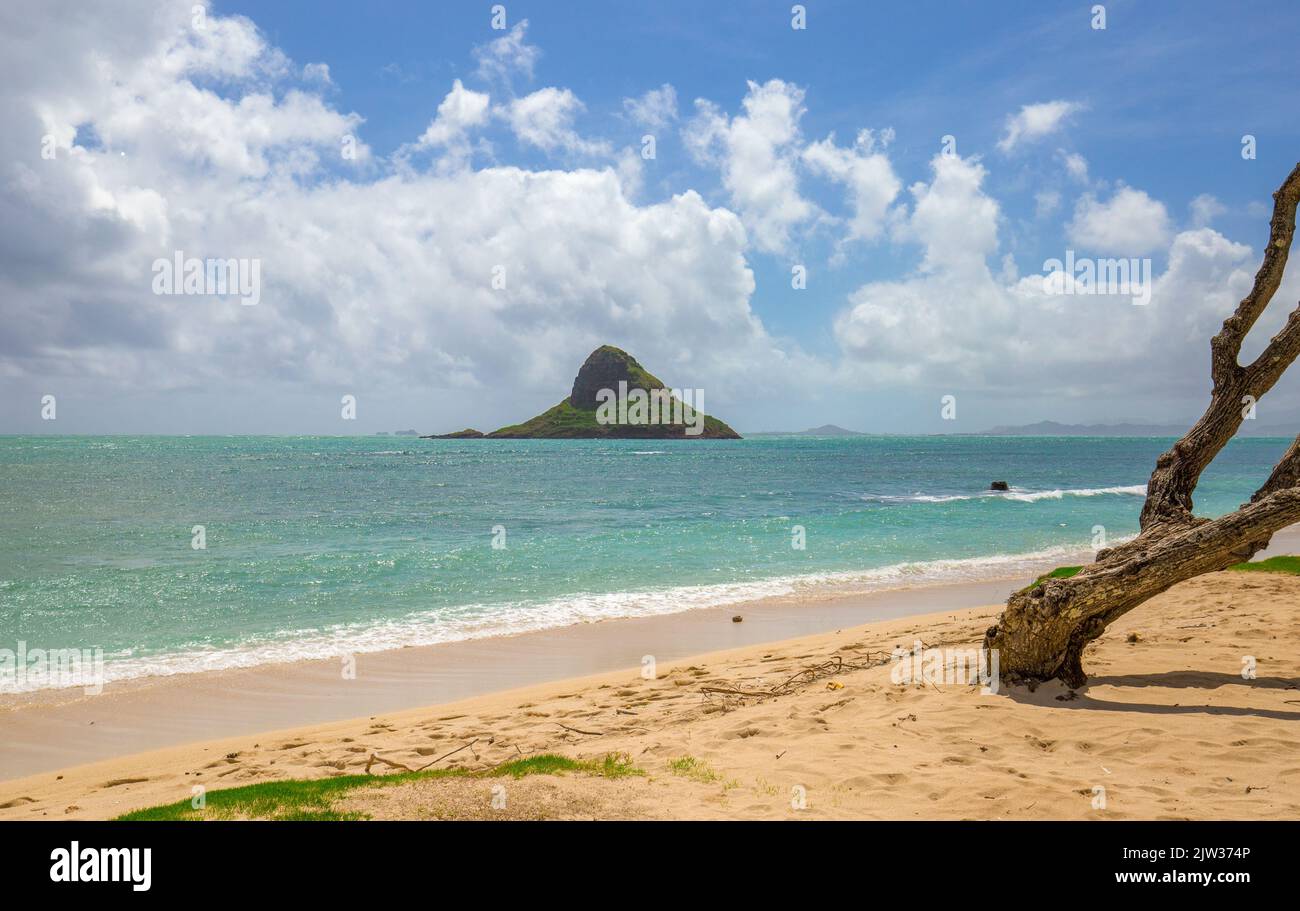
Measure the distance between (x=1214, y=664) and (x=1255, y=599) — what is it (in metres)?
5.35

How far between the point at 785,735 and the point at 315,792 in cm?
454

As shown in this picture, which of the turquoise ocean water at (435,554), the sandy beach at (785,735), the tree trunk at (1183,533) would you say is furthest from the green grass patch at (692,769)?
the turquoise ocean water at (435,554)

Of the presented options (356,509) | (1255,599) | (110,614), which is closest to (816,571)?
(1255,599)

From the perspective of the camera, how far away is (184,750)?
29.2ft

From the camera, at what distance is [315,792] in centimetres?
597

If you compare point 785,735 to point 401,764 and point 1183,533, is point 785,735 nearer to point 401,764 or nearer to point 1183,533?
point 401,764

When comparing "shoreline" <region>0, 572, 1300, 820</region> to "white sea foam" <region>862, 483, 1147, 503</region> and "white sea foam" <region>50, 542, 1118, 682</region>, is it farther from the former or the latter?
Answer: "white sea foam" <region>862, 483, 1147, 503</region>

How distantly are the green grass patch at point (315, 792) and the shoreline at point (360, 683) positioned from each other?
3949mm

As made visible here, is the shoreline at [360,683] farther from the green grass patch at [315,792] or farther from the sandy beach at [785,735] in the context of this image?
the green grass patch at [315,792]

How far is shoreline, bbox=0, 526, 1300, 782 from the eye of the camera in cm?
965

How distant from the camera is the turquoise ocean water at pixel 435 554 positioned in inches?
611

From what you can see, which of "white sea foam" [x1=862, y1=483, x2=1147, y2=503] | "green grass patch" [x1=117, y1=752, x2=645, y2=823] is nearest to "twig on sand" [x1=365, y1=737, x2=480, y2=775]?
"green grass patch" [x1=117, y1=752, x2=645, y2=823]

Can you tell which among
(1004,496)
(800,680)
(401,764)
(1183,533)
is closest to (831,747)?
(800,680)

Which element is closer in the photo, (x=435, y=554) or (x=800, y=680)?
(x=800, y=680)
